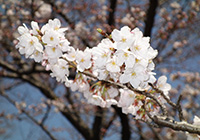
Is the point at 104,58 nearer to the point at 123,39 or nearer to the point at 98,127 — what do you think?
the point at 123,39

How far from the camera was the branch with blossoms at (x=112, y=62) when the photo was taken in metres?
0.82

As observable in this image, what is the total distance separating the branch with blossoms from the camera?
2.69ft

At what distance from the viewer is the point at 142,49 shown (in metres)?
0.82

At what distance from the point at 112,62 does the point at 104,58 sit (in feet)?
0.15

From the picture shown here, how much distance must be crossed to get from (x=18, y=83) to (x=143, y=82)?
244 inches

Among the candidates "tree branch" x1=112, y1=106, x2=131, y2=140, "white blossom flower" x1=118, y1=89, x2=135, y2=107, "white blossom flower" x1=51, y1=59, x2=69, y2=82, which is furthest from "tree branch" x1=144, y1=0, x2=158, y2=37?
"white blossom flower" x1=51, y1=59, x2=69, y2=82

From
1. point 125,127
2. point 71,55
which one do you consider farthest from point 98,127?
point 71,55

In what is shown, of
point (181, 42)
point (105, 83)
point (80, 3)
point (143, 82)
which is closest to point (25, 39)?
point (105, 83)

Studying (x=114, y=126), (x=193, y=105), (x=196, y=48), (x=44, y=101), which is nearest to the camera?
(x=193, y=105)

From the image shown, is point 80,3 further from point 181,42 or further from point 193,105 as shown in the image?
point 193,105

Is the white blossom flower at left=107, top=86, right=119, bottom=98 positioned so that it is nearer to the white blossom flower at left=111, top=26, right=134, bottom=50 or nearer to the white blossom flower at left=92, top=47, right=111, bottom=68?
the white blossom flower at left=92, top=47, right=111, bottom=68

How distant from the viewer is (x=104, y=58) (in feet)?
2.89

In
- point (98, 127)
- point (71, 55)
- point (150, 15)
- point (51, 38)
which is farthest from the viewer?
point (98, 127)

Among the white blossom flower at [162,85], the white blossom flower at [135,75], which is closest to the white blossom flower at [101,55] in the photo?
the white blossom flower at [135,75]
